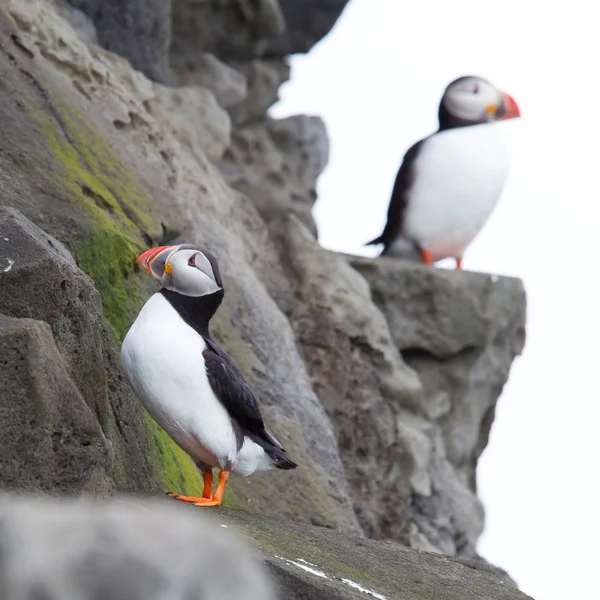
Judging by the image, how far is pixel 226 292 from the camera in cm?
701

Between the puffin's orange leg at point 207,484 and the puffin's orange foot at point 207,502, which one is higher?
the puffin's orange leg at point 207,484

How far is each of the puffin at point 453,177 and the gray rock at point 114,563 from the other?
8082mm

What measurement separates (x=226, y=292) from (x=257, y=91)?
5080 mm

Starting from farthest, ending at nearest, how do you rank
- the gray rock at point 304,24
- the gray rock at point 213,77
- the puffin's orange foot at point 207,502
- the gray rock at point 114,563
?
the gray rock at point 304,24 < the gray rock at point 213,77 < the puffin's orange foot at point 207,502 < the gray rock at point 114,563

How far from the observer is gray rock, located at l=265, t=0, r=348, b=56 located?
484 inches

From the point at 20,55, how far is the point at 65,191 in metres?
1.18

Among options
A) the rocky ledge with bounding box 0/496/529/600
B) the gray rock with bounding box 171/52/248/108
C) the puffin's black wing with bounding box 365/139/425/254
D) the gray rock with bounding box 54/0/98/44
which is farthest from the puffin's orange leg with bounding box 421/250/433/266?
the rocky ledge with bounding box 0/496/529/600

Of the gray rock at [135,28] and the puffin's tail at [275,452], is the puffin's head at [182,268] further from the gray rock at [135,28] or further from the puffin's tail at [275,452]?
the gray rock at [135,28]

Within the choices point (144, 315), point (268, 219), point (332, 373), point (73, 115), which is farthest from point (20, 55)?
point (268, 219)

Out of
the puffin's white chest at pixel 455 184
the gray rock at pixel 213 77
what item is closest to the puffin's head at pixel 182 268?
the puffin's white chest at pixel 455 184

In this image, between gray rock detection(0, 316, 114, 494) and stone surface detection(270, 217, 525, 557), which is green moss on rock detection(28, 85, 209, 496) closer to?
gray rock detection(0, 316, 114, 494)

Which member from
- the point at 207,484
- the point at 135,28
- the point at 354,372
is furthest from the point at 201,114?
the point at 207,484

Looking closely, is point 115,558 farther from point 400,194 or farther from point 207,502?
point 400,194

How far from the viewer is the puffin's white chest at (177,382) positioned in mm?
4422
